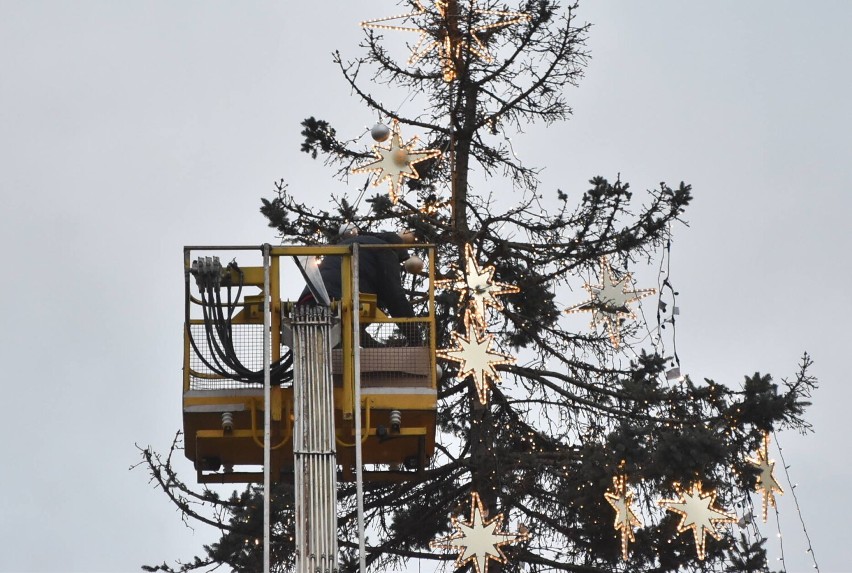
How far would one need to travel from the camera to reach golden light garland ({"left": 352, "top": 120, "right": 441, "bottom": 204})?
81.7 ft

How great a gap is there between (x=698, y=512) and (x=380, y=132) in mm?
5535

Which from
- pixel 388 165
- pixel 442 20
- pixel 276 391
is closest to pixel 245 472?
pixel 276 391

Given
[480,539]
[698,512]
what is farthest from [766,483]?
[480,539]

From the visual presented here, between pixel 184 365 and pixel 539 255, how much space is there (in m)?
6.15

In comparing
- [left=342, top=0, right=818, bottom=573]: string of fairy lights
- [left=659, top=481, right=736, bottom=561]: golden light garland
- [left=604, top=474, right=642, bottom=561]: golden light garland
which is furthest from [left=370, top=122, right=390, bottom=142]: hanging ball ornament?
[left=659, top=481, right=736, bottom=561]: golden light garland

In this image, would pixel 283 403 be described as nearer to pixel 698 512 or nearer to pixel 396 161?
pixel 698 512

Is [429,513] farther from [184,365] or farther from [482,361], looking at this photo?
[184,365]

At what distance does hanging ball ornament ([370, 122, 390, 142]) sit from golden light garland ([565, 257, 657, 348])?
126 inches

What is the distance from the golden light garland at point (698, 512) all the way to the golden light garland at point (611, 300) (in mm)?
3385

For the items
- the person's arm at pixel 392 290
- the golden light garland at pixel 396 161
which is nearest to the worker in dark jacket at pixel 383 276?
the person's arm at pixel 392 290

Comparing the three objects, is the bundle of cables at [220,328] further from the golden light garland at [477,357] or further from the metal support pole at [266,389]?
the golden light garland at [477,357]

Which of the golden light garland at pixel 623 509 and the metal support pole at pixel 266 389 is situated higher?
the metal support pole at pixel 266 389

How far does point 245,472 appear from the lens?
70.8 ft

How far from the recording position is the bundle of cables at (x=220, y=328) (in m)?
20.6
